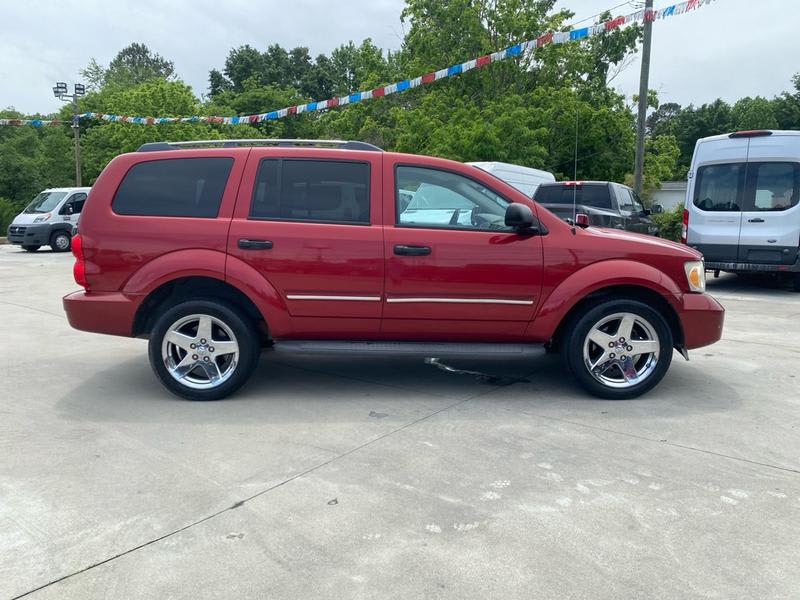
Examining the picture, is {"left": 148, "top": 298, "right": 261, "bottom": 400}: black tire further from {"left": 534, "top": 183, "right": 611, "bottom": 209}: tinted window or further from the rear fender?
{"left": 534, "top": 183, "right": 611, "bottom": 209}: tinted window

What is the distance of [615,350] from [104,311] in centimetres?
368

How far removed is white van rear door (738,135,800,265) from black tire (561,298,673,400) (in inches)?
271

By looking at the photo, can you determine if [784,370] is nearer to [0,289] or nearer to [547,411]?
[547,411]

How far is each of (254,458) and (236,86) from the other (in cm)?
6219

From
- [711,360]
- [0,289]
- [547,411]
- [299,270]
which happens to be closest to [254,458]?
[299,270]

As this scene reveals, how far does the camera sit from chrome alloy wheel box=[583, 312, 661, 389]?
→ 4.70 metres

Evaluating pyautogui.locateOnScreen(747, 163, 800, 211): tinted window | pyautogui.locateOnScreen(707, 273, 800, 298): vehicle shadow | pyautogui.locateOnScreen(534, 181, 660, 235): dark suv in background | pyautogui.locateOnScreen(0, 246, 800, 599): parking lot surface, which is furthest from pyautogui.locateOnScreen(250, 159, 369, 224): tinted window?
pyautogui.locateOnScreen(747, 163, 800, 211): tinted window

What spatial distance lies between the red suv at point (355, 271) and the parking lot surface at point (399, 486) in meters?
0.42

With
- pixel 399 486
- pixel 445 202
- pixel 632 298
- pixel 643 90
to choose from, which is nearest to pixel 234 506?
pixel 399 486

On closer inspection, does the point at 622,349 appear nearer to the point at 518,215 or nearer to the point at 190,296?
the point at 518,215

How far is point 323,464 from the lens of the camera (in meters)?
3.58

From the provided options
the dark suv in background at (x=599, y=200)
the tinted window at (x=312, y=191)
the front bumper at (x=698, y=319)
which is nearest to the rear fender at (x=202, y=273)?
the tinted window at (x=312, y=191)

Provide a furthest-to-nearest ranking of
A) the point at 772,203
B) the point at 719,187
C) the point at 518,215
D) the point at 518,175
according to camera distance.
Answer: the point at 518,175 < the point at 719,187 < the point at 772,203 < the point at 518,215

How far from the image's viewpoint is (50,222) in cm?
1912
